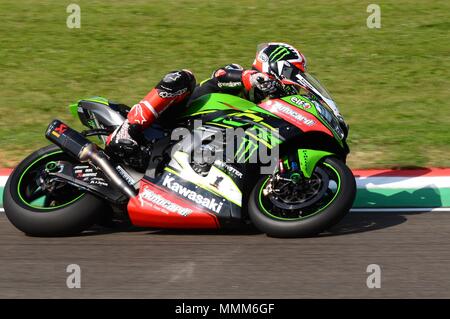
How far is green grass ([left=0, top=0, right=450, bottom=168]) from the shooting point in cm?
978

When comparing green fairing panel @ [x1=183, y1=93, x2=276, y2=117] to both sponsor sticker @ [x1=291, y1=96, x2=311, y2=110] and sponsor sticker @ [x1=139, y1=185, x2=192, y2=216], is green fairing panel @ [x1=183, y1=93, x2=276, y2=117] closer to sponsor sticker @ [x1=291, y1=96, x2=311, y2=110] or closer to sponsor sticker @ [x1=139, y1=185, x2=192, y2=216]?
sponsor sticker @ [x1=291, y1=96, x2=311, y2=110]

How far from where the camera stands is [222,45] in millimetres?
12258

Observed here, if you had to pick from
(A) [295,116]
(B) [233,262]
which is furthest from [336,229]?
(B) [233,262]

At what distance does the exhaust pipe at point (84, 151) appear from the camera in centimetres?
675

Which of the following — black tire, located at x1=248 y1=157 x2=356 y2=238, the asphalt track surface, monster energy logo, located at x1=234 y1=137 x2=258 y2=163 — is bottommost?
the asphalt track surface

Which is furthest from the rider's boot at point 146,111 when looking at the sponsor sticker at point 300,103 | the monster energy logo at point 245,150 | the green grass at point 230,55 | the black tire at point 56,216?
the green grass at point 230,55

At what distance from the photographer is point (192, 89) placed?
677cm

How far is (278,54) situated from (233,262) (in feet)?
5.26

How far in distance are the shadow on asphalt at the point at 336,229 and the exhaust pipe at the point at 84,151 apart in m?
0.45

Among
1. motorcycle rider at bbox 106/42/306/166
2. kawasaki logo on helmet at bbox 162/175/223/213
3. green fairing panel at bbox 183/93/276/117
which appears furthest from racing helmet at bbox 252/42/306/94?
kawasaki logo on helmet at bbox 162/175/223/213

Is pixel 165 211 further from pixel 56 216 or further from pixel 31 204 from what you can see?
pixel 31 204

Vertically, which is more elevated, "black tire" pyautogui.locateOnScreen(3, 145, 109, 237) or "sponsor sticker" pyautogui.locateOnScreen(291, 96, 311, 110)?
"sponsor sticker" pyautogui.locateOnScreen(291, 96, 311, 110)

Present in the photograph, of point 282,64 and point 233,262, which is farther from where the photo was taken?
point 282,64

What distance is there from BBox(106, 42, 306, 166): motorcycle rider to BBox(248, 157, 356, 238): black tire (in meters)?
0.65
